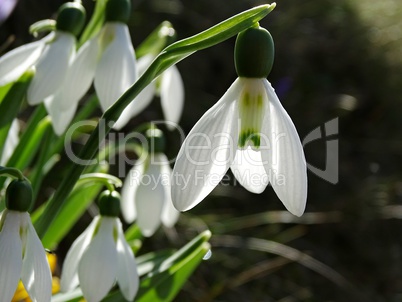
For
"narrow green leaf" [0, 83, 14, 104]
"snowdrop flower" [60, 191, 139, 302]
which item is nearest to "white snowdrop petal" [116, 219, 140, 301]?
"snowdrop flower" [60, 191, 139, 302]

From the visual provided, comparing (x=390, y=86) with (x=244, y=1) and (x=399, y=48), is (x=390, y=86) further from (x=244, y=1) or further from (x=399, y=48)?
(x=244, y=1)

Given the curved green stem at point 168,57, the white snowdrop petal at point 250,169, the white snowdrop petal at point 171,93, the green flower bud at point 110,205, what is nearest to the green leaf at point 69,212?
the white snowdrop petal at point 171,93

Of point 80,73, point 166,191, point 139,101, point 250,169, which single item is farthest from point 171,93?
point 250,169

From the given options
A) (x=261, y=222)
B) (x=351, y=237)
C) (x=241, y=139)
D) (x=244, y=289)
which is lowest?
(x=351, y=237)

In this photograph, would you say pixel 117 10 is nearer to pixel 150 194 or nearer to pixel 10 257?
pixel 150 194

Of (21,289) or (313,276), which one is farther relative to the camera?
(313,276)

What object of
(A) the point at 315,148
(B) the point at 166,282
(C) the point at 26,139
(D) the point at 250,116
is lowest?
(A) the point at 315,148

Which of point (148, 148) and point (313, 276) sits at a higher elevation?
point (148, 148)

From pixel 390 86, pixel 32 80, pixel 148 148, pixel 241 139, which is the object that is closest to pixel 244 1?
pixel 390 86
